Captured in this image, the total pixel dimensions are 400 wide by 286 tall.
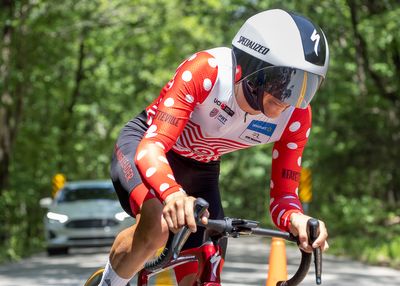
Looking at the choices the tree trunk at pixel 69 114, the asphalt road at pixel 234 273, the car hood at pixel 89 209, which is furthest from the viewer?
the tree trunk at pixel 69 114

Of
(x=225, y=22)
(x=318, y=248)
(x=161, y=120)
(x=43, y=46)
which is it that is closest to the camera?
(x=318, y=248)

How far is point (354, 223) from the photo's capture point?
22.9m

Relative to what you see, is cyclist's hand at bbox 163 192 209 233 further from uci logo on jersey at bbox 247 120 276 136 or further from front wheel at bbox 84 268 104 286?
front wheel at bbox 84 268 104 286

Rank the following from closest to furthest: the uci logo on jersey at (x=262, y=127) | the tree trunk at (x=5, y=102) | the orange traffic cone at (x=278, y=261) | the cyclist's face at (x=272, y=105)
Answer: the cyclist's face at (x=272, y=105), the uci logo on jersey at (x=262, y=127), the orange traffic cone at (x=278, y=261), the tree trunk at (x=5, y=102)

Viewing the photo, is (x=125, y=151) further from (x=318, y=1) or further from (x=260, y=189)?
(x=260, y=189)

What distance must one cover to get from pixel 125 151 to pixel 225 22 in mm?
21247

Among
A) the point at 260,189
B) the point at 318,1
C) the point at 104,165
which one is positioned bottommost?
the point at 260,189

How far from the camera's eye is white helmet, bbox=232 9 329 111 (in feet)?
11.4

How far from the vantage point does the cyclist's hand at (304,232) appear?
134 inches

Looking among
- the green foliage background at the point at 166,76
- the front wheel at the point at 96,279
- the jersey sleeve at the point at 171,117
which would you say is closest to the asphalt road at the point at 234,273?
the green foliage background at the point at 166,76

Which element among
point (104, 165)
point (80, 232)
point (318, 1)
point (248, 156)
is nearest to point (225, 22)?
point (318, 1)

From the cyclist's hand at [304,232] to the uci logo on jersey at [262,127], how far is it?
1.33 feet

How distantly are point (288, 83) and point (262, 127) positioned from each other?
47 centimetres

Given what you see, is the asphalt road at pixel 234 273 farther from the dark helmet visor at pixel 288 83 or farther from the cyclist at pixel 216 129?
the dark helmet visor at pixel 288 83
